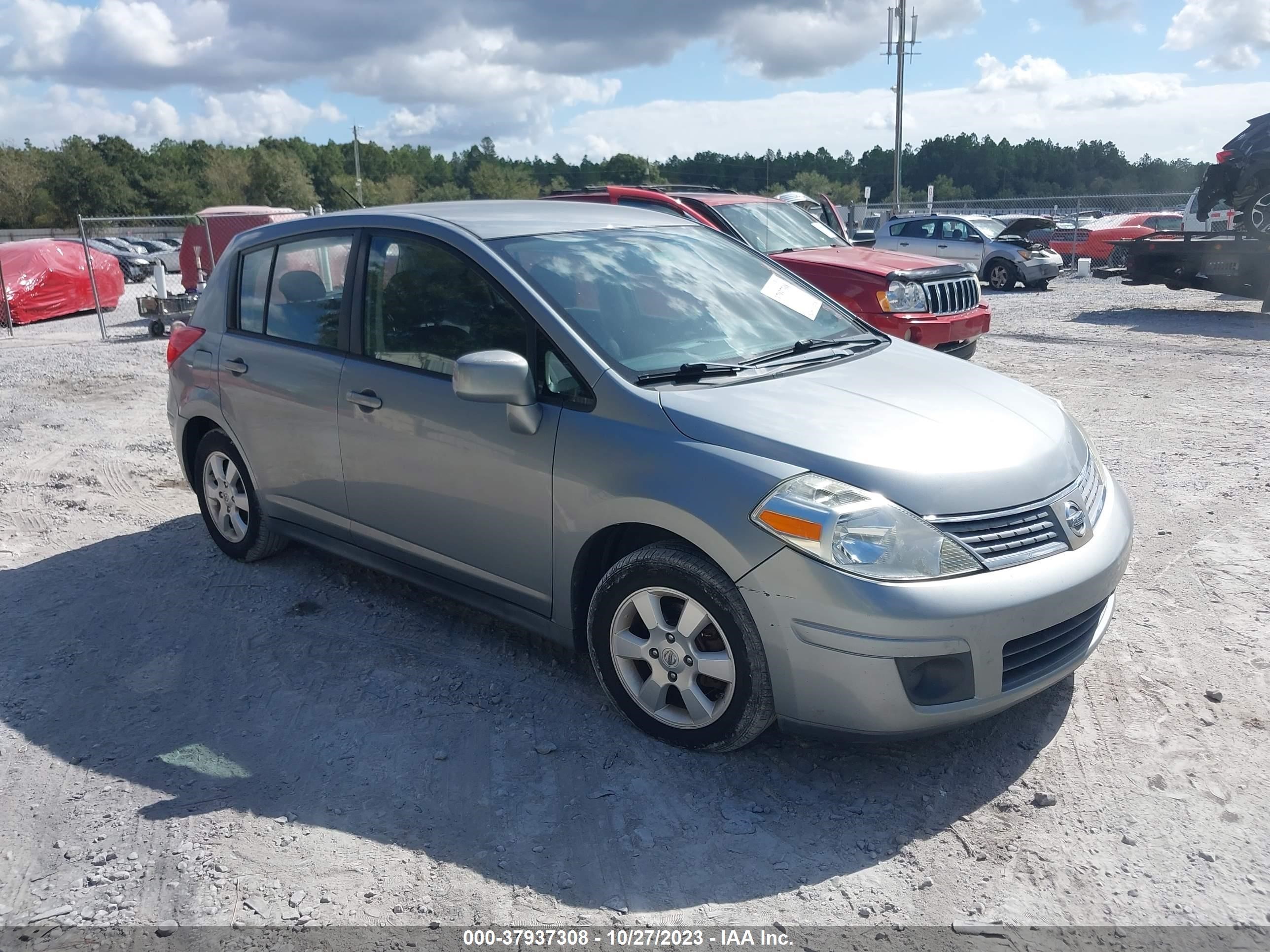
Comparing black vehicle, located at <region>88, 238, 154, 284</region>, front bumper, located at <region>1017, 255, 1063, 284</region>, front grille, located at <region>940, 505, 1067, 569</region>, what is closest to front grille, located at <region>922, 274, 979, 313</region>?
front grille, located at <region>940, 505, 1067, 569</region>

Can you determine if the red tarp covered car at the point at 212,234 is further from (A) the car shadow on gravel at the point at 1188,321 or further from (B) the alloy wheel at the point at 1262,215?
(B) the alloy wheel at the point at 1262,215

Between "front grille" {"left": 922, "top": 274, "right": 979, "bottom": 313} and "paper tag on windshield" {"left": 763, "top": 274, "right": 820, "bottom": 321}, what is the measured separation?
4.01 metres

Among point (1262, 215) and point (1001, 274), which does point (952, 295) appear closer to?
point (1262, 215)

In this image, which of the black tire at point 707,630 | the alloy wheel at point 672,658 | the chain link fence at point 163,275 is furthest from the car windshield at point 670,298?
the chain link fence at point 163,275

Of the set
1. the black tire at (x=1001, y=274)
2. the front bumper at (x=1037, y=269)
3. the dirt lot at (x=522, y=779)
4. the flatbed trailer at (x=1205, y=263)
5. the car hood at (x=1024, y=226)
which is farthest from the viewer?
the car hood at (x=1024, y=226)

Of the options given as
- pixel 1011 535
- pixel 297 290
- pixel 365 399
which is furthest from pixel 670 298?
pixel 297 290

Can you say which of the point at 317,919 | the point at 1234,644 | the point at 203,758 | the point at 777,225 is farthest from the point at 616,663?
the point at 777,225

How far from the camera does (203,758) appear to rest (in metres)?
3.62

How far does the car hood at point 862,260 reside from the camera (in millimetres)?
8570

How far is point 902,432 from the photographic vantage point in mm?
3367

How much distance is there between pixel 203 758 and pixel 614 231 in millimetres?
2654

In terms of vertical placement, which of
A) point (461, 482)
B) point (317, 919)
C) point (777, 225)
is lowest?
point (317, 919)

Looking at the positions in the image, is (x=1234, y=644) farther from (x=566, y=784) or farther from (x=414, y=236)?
(x=414, y=236)

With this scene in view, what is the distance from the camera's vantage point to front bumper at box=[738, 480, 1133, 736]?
2982 millimetres
